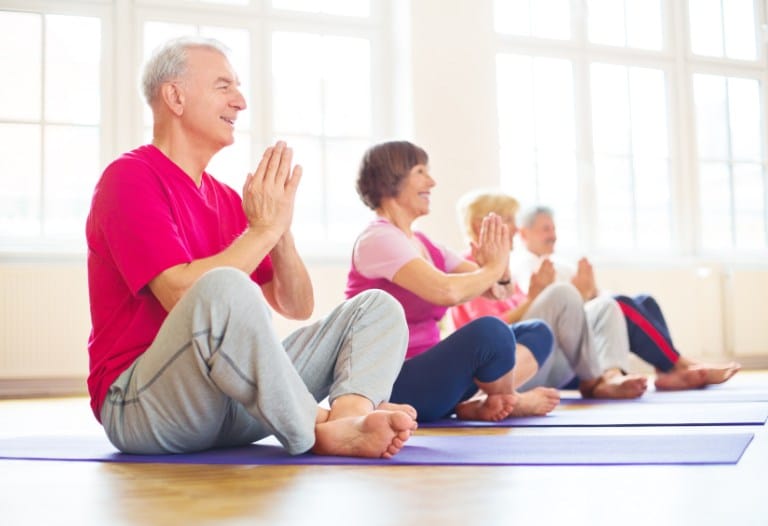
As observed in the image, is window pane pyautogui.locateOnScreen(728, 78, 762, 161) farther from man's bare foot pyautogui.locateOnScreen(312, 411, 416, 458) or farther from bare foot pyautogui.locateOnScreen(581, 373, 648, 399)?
man's bare foot pyautogui.locateOnScreen(312, 411, 416, 458)

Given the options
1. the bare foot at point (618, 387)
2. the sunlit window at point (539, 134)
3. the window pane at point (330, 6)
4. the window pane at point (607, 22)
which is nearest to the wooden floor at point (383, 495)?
the bare foot at point (618, 387)

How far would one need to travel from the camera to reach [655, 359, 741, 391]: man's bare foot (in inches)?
151

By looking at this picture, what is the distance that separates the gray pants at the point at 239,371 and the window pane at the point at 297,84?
3.67 meters

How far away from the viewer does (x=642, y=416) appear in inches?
105

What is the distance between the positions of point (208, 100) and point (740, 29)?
584 centimetres

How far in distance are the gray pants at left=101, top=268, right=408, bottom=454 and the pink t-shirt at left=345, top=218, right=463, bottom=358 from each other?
636 mm

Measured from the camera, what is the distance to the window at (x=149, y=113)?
500 centimetres

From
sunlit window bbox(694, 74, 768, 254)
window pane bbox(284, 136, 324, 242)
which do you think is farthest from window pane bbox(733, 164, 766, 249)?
window pane bbox(284, 136, 324, 242)

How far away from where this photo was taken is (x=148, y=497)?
1.40 meters

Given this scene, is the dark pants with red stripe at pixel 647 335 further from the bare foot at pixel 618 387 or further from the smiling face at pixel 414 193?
the smiling face at pixel 414 193

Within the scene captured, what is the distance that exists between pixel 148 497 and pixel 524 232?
9.73ft

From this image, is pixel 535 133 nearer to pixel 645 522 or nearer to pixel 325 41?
pixel 325 41

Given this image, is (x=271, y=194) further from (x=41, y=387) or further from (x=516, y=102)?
(x=516, y=102)

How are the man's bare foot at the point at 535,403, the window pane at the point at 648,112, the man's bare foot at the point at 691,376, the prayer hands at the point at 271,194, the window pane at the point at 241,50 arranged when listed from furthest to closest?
1. the window pane at the point at 648,112
2. the window pane at the point at 241,50
3. the man's bare foot at the point at 691,376
4. the man's bare foot at the point at 535,403
5. the prayer hands at the point at 271,194
